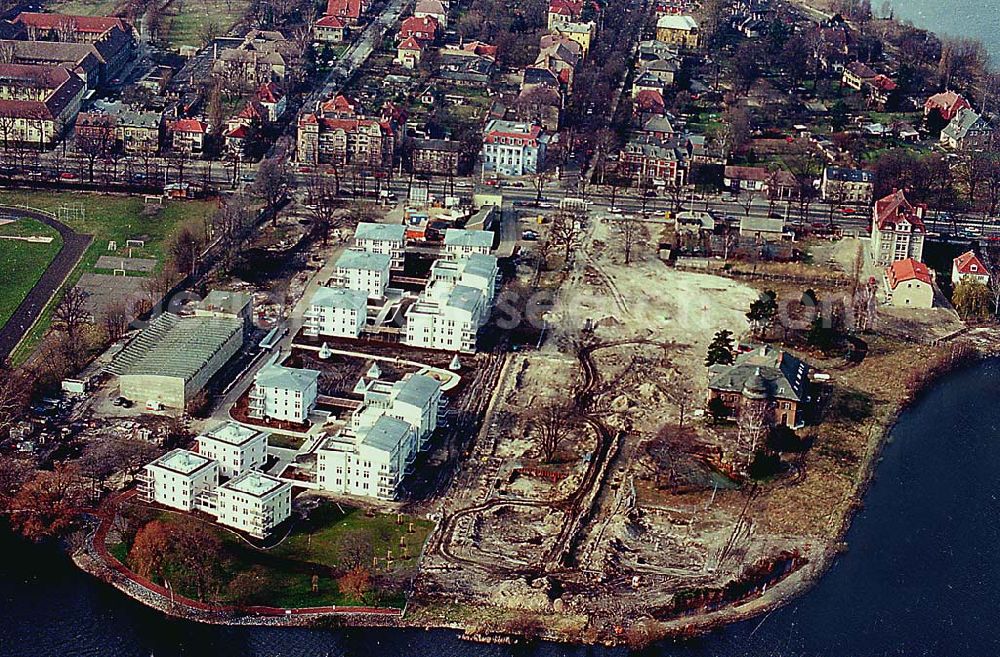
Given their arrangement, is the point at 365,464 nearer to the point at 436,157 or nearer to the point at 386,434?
the point at 386,434

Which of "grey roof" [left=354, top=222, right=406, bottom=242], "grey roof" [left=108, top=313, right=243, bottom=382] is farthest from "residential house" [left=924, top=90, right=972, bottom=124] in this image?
"grey roof" [left=108, top=313, right=243, bottom=382]

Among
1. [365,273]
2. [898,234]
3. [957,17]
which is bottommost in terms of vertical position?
[365,273]

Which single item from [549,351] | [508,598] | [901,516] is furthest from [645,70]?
[508,598]

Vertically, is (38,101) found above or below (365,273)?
above

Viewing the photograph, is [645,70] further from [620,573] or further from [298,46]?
[620,573]

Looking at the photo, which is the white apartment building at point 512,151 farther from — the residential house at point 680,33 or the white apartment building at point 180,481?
the white apartment building at point 180,481

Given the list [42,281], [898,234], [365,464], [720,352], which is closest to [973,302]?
[898,234]

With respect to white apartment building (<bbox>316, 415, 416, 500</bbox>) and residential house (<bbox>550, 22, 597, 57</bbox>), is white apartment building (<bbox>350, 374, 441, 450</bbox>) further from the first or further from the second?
residential house (<bbox>550, 22, 597, 57</bbox>)

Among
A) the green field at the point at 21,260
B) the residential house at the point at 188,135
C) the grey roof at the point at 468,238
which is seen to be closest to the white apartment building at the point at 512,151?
the grey roof at the point at 468,238
